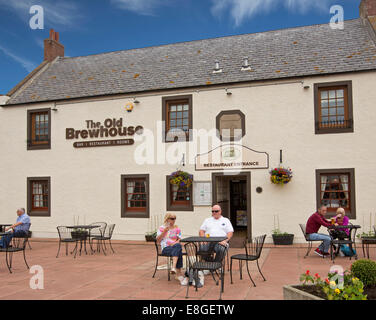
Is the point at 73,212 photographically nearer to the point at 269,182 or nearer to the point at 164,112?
the point at 164,112

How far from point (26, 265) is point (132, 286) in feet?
12.2

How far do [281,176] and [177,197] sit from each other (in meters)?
3.74

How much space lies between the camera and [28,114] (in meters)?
16.1

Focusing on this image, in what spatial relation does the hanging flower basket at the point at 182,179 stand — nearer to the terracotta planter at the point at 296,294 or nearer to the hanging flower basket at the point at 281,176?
the hanging flower basket at the point at 281,176

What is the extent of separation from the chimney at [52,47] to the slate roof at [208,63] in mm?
947

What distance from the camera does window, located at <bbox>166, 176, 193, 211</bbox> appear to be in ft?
45.3

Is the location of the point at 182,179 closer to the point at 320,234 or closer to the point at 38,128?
the point at 320,234

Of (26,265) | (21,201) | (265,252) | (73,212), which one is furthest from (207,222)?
(21,201)

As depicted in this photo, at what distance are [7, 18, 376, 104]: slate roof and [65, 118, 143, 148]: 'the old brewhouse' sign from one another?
118 centimetres

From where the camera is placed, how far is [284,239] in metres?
12.4

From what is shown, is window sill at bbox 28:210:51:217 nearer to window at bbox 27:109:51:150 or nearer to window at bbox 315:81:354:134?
window at bbox 27:109:51:150

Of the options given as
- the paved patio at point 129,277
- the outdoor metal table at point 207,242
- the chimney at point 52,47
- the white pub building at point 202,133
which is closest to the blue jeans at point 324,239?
the paved patio at point 129,277

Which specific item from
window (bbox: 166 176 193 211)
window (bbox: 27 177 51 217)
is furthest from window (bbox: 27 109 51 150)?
window (bbox: 166 176 193 211)

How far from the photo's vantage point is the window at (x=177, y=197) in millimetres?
13818
